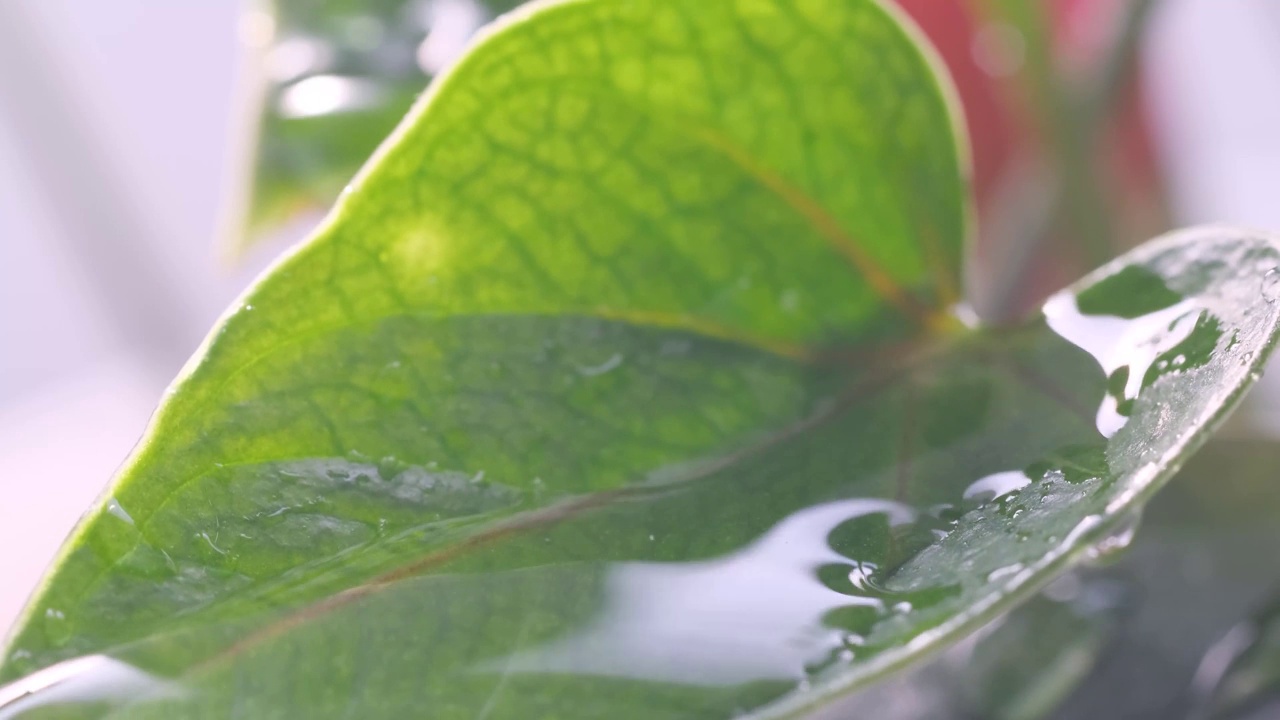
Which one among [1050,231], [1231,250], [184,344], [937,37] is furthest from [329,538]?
[184,344]

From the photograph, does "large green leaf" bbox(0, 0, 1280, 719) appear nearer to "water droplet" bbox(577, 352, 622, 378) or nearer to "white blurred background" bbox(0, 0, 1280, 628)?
"water droplet" bbox(577, 352, 622, 378)

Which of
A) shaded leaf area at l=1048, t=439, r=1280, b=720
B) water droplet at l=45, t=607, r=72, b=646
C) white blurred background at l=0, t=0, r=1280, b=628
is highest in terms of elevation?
white blurred background at l=0, t=0, r=1280, b=628

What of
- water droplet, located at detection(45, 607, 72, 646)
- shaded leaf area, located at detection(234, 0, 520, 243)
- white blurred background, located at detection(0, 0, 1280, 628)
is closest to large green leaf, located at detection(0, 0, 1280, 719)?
water droplet, located at detection(45, 607, 72, 646)

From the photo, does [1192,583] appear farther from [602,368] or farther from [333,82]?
[333,82]

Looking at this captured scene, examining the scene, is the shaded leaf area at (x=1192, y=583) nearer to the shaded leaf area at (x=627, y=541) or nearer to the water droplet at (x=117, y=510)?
the shaded leaf area at (x=627, y=541)

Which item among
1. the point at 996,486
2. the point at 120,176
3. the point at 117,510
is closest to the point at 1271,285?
the point at 996,486

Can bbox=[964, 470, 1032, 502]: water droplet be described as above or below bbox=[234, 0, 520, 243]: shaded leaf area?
below

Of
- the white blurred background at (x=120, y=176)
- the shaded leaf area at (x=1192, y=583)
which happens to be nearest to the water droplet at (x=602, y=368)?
the shaded leaf area at (x=1192, y=583)

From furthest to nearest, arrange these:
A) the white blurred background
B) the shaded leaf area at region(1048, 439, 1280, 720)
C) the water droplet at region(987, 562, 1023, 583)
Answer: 1. the white blurred background
2. the shaded leaf area at region(1048, 439, 1280, 720)
3. the water droplet at region(987, 562, 1023, 583)

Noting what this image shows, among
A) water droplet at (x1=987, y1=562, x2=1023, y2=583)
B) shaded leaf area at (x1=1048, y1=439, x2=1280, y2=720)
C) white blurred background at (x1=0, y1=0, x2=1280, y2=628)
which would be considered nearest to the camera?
water droplet at (x1=987, y1=562, x2=1023, y2=583)
